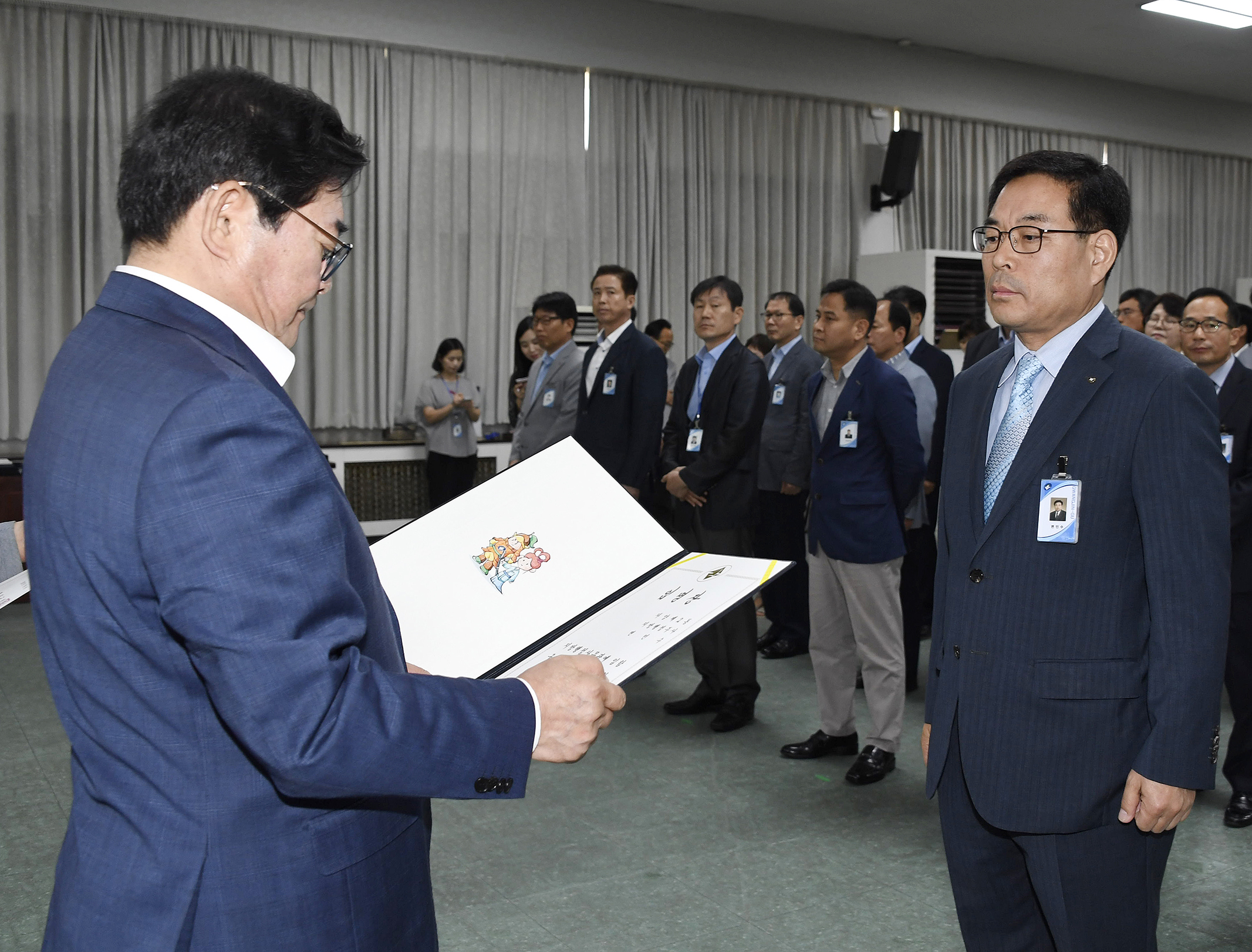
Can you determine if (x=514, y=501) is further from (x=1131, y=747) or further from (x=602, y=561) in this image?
(x=1131, y=747)

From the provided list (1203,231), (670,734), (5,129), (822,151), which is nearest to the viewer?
(670,734)

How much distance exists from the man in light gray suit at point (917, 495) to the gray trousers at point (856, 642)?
1.10 meters

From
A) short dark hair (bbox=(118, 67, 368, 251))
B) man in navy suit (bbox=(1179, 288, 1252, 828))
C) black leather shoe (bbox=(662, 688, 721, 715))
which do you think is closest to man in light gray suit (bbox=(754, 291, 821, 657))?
black leather shoe (bbox=(662, 688, 721, 715))

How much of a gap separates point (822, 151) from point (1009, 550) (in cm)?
837

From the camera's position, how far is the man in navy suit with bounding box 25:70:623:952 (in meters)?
0.86

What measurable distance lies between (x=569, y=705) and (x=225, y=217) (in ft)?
1.83

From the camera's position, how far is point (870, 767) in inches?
134

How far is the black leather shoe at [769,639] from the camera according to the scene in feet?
17.0

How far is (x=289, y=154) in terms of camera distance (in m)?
0.98

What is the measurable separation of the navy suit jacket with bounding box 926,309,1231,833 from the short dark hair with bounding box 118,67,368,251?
43.4 inches

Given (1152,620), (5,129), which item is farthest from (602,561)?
(5,129)

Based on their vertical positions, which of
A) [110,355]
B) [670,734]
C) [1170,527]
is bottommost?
[670,734]

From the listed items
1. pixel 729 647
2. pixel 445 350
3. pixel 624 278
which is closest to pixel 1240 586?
pixel 729 647

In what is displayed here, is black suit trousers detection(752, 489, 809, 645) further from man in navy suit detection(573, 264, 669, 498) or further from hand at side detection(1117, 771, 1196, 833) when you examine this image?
hand at side detection(1117, 771, 1196, 833)
